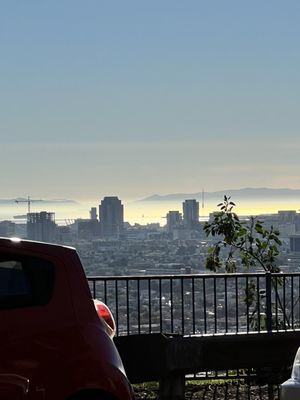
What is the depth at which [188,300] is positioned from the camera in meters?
12.3

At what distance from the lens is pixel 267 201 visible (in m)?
31.8

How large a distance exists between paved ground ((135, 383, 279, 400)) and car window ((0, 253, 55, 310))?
4.60m

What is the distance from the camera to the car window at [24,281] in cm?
618

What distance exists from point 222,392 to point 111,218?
10273 millimetres

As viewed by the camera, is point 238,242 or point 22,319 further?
point 238,242

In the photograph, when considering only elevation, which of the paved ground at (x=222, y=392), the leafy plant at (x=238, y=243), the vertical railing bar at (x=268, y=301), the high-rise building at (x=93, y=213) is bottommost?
the paved ground at (x=222, y=392)

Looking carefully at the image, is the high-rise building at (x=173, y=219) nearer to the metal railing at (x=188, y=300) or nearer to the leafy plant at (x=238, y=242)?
the leafy plant at (x=238, y=242)

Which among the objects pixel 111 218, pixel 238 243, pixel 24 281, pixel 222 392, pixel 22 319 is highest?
pixel 111 218

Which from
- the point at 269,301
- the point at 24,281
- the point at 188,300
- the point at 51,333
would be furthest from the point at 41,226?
the point at 51,333

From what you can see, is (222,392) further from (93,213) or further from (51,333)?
(93,213)

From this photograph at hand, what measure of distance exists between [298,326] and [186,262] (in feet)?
14.3

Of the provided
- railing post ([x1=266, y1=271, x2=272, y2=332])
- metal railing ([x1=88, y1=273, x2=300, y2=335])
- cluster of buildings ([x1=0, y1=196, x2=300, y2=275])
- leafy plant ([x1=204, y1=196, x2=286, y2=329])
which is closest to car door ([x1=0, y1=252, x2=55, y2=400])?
metal railing ([x1=88, y1=273, x2=300, y2=335])

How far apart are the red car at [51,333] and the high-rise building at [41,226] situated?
1076cm

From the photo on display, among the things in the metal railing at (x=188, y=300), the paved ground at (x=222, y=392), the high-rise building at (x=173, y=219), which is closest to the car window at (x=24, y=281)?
the paved ground at (x=222, y=392)
